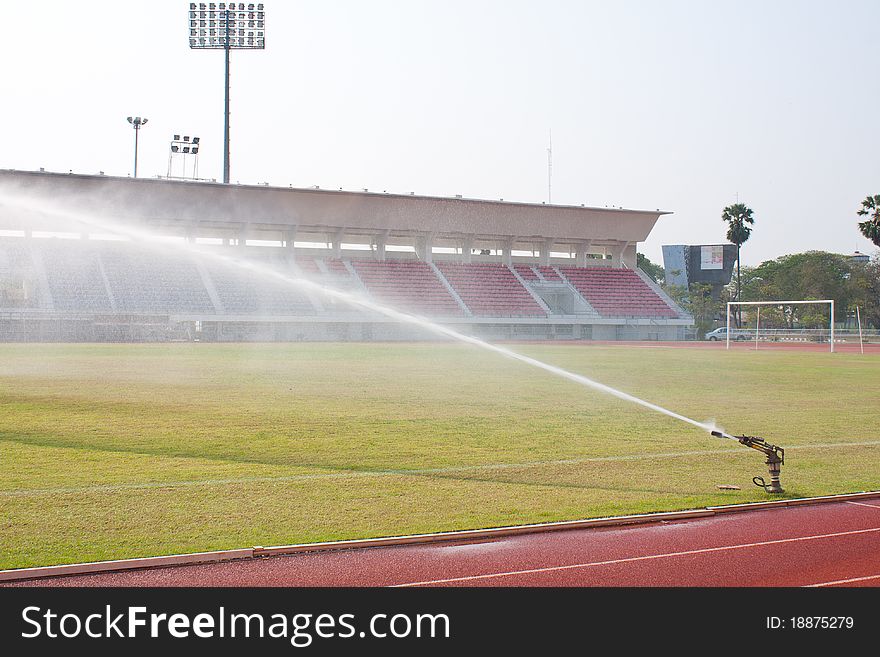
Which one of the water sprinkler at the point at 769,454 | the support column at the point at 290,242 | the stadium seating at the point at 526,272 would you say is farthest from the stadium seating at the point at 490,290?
the water sprinkler at the point at 769,454

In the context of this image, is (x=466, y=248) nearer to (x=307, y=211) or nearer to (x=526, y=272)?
(x=526, y=272)

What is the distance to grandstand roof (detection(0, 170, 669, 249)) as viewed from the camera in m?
55.0

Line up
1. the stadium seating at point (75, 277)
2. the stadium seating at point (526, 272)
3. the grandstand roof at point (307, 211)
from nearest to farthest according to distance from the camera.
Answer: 1. the stadium seating at point (75, 277)
2. the grandstand roof at point (307, 211)
3. the stadium seating at point (526, 272)

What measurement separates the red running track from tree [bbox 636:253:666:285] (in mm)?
121014

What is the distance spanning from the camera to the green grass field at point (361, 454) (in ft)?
28.1

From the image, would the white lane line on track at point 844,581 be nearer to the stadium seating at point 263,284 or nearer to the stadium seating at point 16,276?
the stadium seating at point 263,284

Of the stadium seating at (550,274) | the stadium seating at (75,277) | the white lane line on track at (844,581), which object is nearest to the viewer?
the white lane line on track at (844,581)

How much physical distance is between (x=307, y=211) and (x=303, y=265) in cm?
349

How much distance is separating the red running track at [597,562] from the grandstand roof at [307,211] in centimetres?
5140

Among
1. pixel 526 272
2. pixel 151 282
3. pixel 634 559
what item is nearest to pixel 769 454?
pixel 634 559

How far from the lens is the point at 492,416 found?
55.1ft

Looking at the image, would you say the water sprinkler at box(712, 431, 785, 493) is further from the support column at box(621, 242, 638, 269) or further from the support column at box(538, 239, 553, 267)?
the support column at box(621, 242, 638, 269)

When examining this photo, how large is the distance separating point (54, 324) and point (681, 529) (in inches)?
1757

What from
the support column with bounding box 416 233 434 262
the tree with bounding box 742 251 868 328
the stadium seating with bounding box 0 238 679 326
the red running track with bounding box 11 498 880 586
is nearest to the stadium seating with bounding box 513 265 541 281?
the stadium seating with bounding box 0 238 679 326
